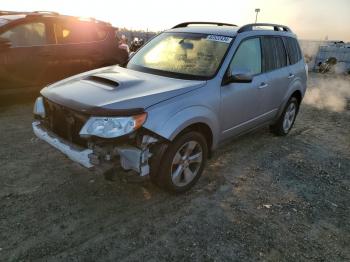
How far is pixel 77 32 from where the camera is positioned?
7.34 metres

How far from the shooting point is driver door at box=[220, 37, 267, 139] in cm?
420

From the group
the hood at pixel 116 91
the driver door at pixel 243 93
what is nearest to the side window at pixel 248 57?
the driver door at pixel 243 93

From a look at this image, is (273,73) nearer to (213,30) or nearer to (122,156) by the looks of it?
(213,30)

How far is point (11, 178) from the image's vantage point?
4117 millimetres

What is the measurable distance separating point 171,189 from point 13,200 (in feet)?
5.55

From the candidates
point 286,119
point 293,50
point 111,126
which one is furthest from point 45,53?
point 286,119

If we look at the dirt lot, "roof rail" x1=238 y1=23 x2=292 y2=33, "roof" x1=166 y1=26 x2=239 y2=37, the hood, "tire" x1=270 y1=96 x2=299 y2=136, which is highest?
"roof rail" x1=238 y1=23 x2=292 y2=33

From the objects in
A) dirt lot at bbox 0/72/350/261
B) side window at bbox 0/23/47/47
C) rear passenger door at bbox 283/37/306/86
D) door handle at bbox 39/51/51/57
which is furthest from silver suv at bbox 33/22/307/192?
side window at bbox 0/23/47/47

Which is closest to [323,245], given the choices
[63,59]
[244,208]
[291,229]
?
[291,229]

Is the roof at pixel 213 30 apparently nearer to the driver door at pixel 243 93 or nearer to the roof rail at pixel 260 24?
the roof rail at pixel 260 24

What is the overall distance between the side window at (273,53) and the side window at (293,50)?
23 centimetres

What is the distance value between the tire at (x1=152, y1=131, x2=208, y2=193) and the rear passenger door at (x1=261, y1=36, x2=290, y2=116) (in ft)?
5.10

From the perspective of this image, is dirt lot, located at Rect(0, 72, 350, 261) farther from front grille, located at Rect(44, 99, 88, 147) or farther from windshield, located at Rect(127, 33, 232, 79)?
windshield, located at Rect(127, 33, 232, 79)

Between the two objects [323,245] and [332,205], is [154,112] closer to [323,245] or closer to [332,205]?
[323,245]
